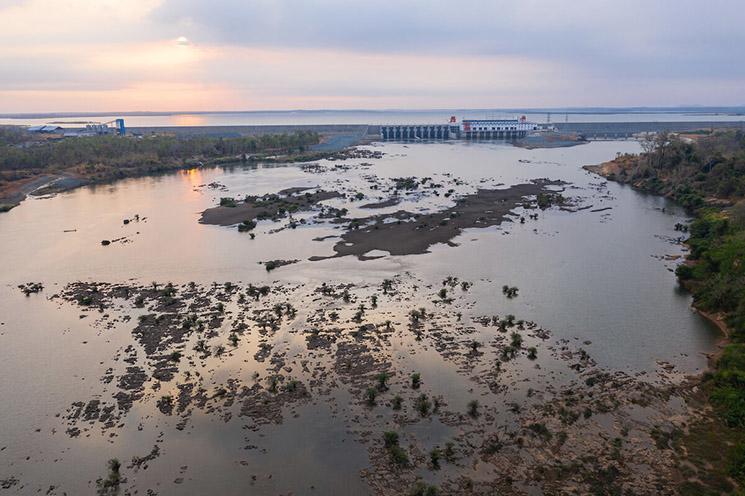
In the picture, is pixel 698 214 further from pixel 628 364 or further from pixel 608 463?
pixel 608 463

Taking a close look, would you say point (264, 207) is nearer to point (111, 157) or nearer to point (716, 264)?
point (716, 264)

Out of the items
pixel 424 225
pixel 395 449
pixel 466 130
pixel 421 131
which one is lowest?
pixel 395 449

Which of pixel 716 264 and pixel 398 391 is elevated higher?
pixel 716 264

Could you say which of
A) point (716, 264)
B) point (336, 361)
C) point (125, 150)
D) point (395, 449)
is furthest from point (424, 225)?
point (125, 150)

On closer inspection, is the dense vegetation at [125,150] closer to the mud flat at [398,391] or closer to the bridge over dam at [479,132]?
the bridge over dam at [479,132]

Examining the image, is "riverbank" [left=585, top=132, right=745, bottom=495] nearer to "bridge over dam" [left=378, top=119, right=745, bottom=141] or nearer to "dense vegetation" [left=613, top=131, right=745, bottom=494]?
"dense vegetation" [left=613, top=131, right=745, bottom=494]

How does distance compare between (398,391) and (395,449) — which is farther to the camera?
(398,391)
